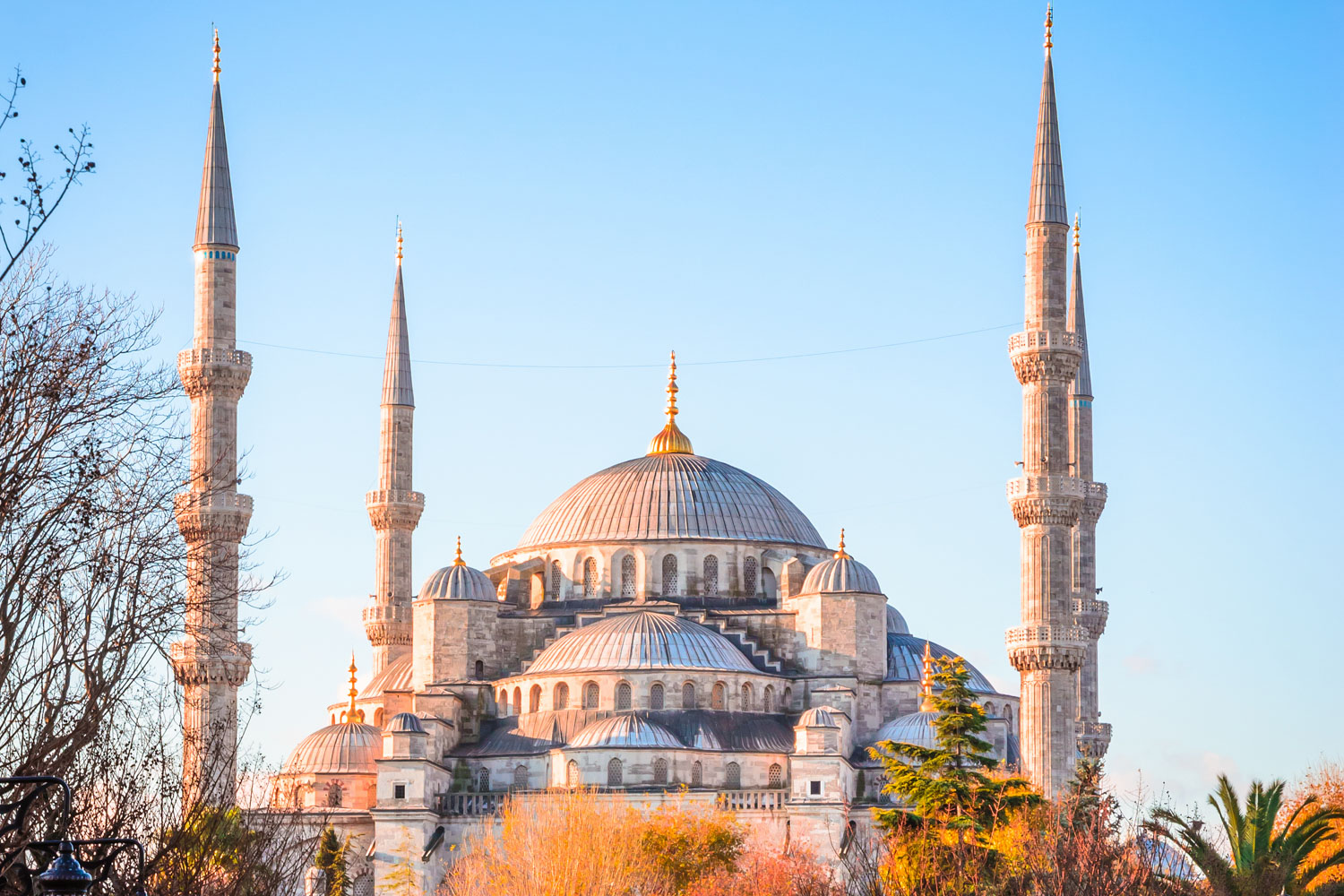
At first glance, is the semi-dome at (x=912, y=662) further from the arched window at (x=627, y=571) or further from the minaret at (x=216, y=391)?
the minaret at (x=216, y=391)

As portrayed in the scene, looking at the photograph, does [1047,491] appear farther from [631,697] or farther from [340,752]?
[340,752]

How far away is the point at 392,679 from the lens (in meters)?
54.3

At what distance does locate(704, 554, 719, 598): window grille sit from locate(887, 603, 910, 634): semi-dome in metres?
4.64

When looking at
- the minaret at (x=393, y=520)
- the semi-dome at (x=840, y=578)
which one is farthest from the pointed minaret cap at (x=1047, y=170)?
the minaret at (x=393, y=520)

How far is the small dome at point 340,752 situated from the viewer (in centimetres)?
4959

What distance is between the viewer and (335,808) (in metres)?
49.2

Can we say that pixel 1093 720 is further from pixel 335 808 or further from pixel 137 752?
pixel 137 752

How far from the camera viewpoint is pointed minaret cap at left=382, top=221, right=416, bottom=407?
186 feet

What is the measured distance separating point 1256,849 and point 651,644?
21005 mm

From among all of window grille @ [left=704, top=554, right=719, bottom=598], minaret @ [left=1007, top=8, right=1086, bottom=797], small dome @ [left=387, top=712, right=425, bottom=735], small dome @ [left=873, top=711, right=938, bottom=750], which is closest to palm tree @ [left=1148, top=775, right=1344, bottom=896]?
minaret @ [left=1007, top=8, right=1086, bottom=797]

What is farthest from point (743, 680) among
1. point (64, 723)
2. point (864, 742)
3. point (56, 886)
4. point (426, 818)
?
point (56, 886)

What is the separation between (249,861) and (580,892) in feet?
24.1

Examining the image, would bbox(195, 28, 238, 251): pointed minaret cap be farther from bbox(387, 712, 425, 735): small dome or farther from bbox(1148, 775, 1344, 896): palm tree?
bbox(1148, 775, 1344, 896): palm tree

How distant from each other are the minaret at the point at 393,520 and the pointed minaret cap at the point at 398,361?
23mm
